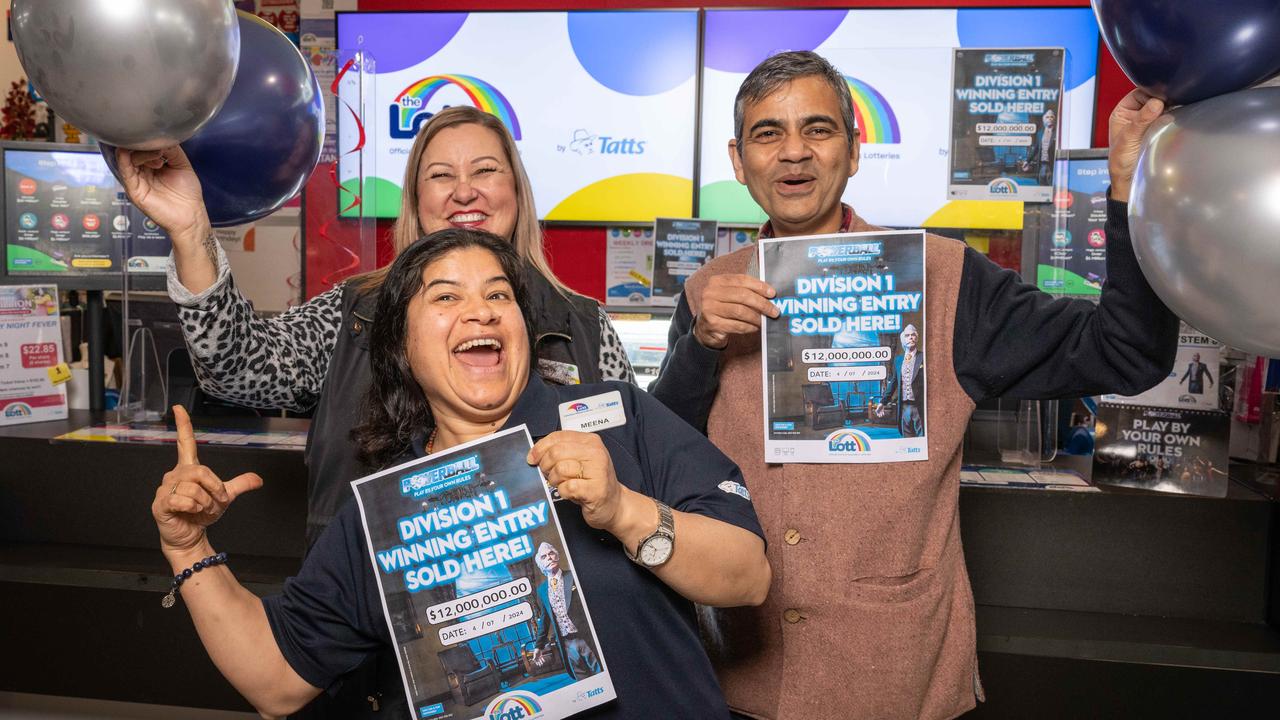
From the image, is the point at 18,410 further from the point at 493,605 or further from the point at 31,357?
the point at 493,605

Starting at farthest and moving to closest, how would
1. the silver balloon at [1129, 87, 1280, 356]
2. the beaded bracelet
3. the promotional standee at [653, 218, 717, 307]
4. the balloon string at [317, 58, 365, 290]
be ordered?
the promotional standee at [653, 218, 717, 307] < the balloon string at [317, 58, 365, 290] < the beaded bracelet < the silver balloon at [1129, 87, 1280, 356]

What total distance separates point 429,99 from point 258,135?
3.96 meters

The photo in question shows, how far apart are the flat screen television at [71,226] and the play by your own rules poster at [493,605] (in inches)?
92.3

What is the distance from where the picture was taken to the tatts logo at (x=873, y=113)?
16.1 ft

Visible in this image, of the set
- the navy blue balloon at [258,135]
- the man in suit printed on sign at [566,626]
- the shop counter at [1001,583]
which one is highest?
Answer: the navy blue balloon at [258,135]

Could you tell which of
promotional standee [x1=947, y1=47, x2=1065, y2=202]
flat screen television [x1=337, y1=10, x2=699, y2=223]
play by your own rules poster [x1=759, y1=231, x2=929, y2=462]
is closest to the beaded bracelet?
play by your own rules poster [x1=759, y1=231, x2=929, y2=462]

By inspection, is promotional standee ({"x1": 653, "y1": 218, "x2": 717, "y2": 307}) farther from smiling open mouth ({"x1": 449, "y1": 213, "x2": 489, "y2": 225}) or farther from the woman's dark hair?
the woman's dark hair

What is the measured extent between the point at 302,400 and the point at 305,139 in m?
0.47

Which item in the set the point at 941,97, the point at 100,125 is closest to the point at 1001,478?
the point at 100,125

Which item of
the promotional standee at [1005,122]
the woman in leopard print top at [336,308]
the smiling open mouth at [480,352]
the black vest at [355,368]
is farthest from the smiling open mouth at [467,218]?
the promotional standee at [1005,122]

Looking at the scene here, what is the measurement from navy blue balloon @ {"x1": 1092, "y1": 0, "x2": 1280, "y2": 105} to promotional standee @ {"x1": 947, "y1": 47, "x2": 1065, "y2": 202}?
4.46ft

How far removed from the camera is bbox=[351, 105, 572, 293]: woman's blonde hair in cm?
191

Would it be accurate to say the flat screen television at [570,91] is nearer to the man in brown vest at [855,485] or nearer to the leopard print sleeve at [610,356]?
the leopard print sleeve at [610,356]

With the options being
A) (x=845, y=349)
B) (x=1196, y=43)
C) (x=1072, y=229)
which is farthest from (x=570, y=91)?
(x=1196, y=43)
